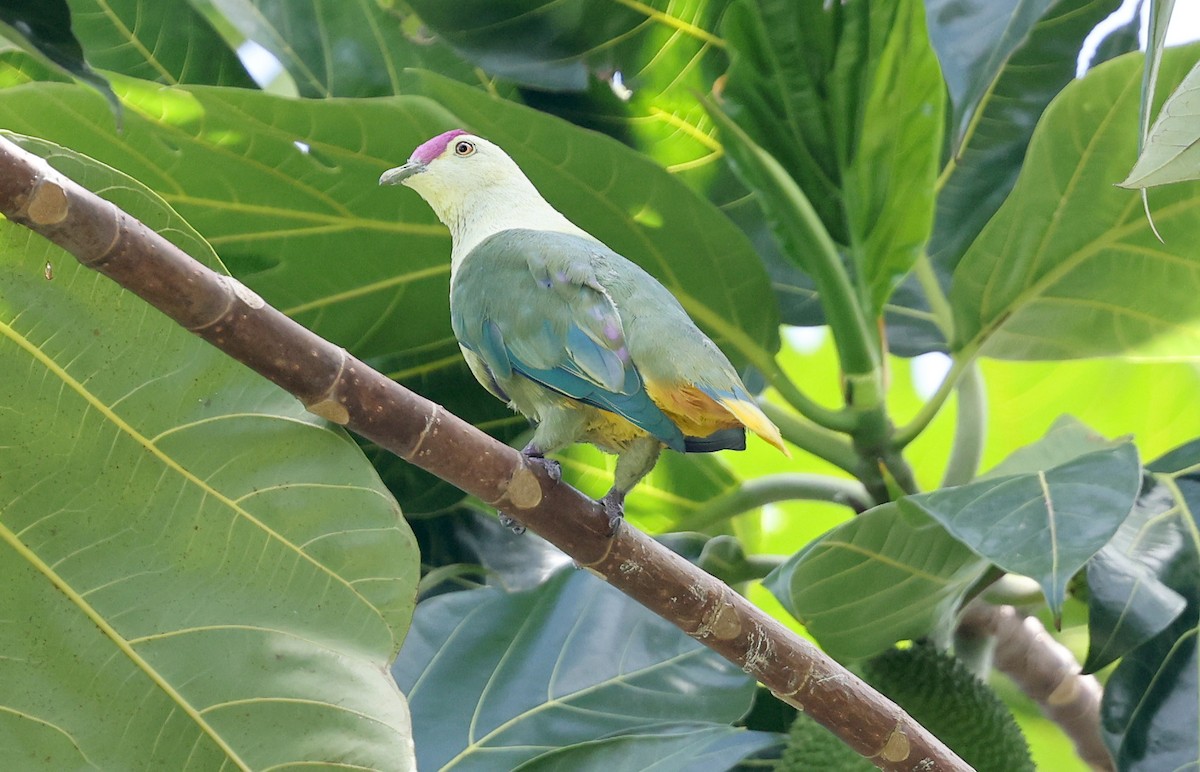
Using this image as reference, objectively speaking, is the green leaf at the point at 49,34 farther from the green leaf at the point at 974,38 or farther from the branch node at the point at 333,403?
the green leaf at the point at 974,38

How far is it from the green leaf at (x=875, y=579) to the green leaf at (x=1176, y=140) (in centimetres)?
36

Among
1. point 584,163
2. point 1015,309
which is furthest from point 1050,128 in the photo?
point 584,163

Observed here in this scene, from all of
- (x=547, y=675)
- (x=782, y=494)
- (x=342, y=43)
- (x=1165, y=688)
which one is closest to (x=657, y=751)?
(x=547, y=675)

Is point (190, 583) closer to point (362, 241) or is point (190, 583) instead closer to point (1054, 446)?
point (362, 241)

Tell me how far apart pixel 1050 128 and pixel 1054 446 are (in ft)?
0.84

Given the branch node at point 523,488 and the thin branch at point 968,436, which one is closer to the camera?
the branch node at point 523,488

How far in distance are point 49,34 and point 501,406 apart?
0.53 m

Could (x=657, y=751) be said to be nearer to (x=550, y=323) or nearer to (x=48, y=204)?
(x=550, y=323)

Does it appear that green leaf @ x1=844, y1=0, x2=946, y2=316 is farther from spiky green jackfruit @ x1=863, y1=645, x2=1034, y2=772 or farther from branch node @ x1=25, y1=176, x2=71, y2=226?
branch node @ x1=25, y1=176, x2=71, y2=226

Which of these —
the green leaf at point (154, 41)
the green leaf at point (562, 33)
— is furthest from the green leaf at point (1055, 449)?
the green leaf at point (154, 41)

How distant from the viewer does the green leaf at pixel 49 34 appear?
644 mm

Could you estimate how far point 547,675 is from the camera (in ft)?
3.29

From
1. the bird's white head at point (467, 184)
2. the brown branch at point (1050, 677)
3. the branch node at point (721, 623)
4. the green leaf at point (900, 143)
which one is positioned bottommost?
the brown branch at point (1050, 677)

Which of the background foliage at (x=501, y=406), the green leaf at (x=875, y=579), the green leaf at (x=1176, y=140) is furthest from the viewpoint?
the green leaf at (x=875, y=579)
